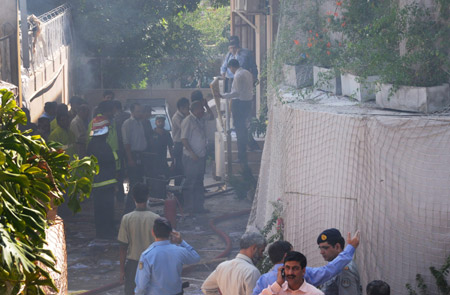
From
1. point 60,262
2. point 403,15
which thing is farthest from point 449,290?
point 60,262

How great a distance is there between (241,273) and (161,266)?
3.05ft

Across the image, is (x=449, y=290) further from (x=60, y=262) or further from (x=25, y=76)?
(x=25, y=76)

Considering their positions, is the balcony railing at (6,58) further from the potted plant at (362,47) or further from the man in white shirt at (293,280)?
the man in white shirt at (293,280)

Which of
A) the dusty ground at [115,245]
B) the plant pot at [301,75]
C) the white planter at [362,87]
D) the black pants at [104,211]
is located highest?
the plant pot at [301,75]

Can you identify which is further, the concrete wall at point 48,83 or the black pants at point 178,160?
the concrete wall at point 48,83

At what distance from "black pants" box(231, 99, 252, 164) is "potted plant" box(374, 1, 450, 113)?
234 inches

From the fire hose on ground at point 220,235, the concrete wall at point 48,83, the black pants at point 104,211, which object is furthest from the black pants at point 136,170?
the concrete wall at point 48,83

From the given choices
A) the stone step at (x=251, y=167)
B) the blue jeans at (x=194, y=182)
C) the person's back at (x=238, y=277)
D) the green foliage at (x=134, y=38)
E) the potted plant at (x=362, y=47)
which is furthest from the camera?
the green foliage at (x=134, y=38)

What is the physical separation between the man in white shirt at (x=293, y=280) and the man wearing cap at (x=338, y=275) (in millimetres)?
504

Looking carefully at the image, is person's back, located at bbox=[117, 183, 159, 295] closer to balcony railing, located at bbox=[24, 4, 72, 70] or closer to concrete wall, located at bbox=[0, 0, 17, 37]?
concrete wall, located at bbox=[0, 0, 17, 37]

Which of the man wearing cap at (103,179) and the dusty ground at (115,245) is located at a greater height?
the man wearing cap at (103,179)

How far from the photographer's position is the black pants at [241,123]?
1260cm

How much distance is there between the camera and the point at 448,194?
5684 mm

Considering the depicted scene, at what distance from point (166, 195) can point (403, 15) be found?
5.16 metres
